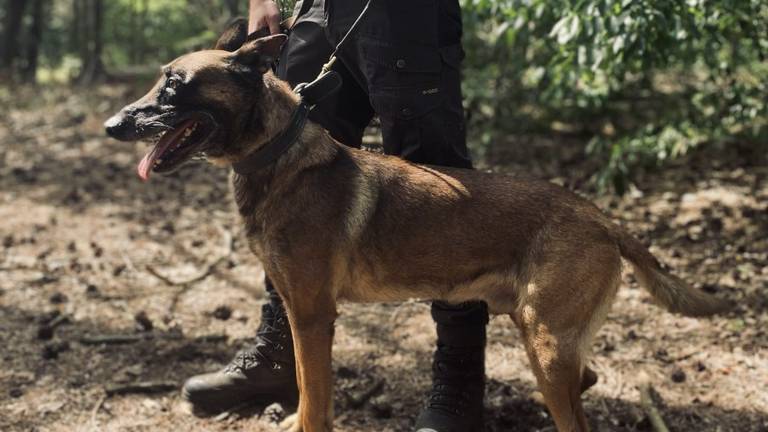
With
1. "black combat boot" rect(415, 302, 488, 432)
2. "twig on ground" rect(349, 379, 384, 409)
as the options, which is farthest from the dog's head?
"twig on ground" rect(349, 379, 384, 409)

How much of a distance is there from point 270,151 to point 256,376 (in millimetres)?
1369

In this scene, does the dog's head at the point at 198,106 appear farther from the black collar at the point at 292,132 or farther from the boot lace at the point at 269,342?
the boot lace at the point at 269,342

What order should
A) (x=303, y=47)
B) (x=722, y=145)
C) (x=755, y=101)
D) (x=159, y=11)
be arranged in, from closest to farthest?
(x=303, y=47), (x=755, y=101), (x=722, y=145), (x=159, y=11)

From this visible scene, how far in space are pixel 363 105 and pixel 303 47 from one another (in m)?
0.41

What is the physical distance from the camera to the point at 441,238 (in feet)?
10.5

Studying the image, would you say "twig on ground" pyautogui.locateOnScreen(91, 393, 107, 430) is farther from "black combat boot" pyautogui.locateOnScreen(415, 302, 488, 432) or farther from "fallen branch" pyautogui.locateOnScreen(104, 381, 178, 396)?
"black combat boot" pyautogui.locateOnScreen(415, 302, 488, 432)

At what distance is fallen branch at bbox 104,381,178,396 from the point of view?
4078 millimetres

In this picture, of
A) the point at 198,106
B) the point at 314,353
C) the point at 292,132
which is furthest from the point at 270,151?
the point at 314,353

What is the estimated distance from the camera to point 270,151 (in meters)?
3.15

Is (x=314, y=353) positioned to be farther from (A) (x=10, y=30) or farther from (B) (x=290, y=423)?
(A) (x=10, y=30)

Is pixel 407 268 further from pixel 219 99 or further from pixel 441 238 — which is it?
pixel 219 99

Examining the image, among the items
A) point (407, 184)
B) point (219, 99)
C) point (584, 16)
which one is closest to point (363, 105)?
point (407, 184)

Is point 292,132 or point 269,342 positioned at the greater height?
point 292,132

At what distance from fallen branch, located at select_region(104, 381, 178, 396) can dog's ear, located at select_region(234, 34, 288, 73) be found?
1977 mm
